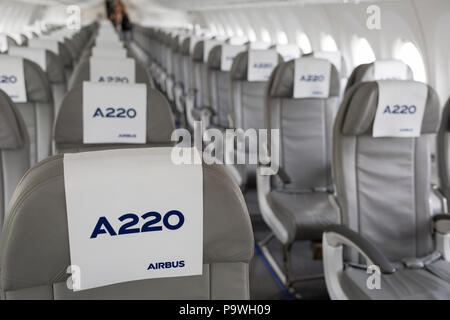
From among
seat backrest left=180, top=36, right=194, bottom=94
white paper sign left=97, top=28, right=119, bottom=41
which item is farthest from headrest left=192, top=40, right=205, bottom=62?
white paper sign left=97, top=28, right=119, bottom=41

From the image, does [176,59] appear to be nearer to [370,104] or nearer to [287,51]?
[287,51]

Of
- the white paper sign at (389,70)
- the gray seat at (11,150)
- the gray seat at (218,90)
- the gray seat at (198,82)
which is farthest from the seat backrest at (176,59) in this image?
the gray seat at (11,150)

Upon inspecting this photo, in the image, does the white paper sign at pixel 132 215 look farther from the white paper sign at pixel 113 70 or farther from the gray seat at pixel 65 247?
the white paper sign at pixel 113 70

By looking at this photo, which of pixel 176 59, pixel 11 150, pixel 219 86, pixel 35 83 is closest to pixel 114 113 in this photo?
pixel 11 150

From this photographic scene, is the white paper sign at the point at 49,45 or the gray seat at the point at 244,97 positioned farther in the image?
the white paper sign at the point at 49,45

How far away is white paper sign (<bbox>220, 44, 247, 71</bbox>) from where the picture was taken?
575cm

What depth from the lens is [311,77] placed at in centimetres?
365

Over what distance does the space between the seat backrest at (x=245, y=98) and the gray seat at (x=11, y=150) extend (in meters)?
2.74

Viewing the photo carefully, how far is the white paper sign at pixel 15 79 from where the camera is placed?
3.00 m

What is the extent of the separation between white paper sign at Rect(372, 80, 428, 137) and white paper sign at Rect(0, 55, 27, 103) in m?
2.02

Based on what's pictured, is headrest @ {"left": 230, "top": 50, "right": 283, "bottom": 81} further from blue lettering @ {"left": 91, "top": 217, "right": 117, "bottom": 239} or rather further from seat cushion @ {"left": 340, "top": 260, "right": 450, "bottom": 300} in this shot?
blue lettering @ {"left": 91, "top": 217, "right": 117, "bottom": 239}

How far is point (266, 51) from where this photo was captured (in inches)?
183

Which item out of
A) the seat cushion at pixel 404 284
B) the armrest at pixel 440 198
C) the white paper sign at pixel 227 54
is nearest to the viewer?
the seat cushion at pixel 404 284

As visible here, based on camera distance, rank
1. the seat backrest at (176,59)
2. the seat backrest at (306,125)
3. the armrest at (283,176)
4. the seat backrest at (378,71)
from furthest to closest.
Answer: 1. the seat backrest at (176,59)
2. the seat backrest at (378,71)
3. the seat backrest at (306,125)
4. the armrest at (283,176)
